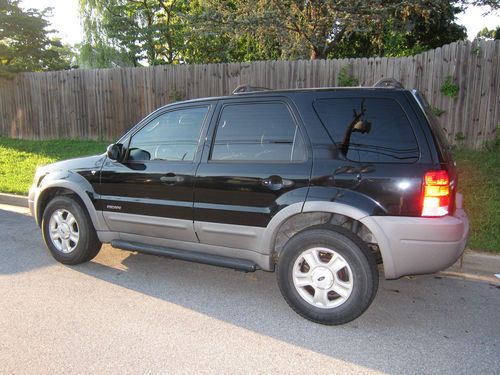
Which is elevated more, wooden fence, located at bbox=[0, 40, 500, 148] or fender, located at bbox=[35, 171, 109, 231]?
wooden fence, located at bbox=[0, 40, 500, 148]

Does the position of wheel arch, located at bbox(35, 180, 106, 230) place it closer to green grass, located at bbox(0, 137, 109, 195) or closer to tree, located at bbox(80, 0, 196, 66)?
green grass, located at bbox(0, 137, 109, 195)

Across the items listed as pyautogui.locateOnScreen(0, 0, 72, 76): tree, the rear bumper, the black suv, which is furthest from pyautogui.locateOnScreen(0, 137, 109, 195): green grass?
the rear bumper

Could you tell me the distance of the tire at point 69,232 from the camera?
4.56 metres

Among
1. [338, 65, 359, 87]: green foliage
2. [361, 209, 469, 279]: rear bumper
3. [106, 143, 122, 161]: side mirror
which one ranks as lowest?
[361, 209, 469, 279]: rear bumper

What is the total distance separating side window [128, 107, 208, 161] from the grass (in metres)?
3.36

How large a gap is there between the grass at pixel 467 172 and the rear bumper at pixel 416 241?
1.99 meters

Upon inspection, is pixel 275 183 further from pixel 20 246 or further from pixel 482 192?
pixel 482 192

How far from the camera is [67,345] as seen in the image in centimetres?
308

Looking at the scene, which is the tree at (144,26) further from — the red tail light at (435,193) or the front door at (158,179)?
the red tail light at (435,193)

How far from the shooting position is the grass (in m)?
5.30

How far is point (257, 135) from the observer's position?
12.1 feet

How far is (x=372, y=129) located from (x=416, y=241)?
2.93ft

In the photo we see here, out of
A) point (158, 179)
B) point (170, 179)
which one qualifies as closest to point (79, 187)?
point (158, 179)

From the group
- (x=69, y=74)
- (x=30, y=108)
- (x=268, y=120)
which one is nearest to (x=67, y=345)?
(x=268, y=120)
